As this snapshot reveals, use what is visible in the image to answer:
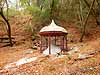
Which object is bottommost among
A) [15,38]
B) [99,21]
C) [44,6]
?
[15,38]

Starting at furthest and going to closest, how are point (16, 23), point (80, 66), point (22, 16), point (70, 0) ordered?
point (22, 16)
point (16, 23)
point (70, 0)
point (80, 66)

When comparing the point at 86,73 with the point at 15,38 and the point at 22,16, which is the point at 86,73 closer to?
the point at 15,38

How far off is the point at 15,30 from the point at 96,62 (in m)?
15.5

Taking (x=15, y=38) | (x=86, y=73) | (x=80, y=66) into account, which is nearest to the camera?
(x=86, y=73)

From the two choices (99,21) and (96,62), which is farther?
(99,21)

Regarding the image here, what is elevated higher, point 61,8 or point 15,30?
point 61,8

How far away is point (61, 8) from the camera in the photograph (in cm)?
2286

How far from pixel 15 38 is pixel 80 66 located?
12398mm

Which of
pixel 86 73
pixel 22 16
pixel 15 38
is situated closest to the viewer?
pixel 86 73

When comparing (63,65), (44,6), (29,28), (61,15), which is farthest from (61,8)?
(63,65)

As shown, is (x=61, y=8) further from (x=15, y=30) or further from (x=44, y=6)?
(x=15, y=30)

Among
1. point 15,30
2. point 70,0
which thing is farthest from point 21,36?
point 70,0

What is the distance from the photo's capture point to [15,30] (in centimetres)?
2328

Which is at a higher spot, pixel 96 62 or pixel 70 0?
pixel 70 0
